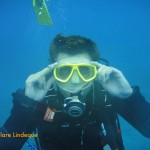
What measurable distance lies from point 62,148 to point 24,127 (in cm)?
51

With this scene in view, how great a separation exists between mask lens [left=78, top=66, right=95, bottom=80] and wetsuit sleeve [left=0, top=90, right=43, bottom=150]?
0.65 meters

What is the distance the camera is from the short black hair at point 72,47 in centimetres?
324

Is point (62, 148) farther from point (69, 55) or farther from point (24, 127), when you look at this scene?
point (69, 55)

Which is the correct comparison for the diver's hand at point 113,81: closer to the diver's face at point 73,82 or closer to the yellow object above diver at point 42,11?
the diver's face at point 73,82

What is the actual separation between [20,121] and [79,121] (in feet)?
2.28

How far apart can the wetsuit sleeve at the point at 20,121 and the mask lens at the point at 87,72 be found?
65 cm

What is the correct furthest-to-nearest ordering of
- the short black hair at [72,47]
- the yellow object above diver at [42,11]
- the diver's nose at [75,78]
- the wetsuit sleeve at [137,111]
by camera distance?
the yellow object above diver at [42,11] → the short black hair at [72,47] → the wetsuit sleeve at [137,111] → the diver's nose at [75,78]

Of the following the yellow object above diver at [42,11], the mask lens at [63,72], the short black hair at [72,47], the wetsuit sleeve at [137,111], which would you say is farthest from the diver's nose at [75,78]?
the yellow object above diver at [42,11]

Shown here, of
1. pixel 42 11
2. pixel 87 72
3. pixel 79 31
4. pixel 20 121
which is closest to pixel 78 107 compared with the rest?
pixel 87 72

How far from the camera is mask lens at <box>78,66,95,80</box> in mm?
3035

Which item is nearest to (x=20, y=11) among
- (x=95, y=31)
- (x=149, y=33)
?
(x=149, y=33)

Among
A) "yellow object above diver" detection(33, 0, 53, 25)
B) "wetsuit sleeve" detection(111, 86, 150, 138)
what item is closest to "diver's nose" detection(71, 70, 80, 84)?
"wetsuit sleeve" detection(111, 86, 150, 138)

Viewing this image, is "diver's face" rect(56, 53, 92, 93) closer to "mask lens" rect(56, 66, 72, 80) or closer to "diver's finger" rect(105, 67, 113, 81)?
"mask lens" rect(56, 66, 72, 80)

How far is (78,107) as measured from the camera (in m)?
2.86
